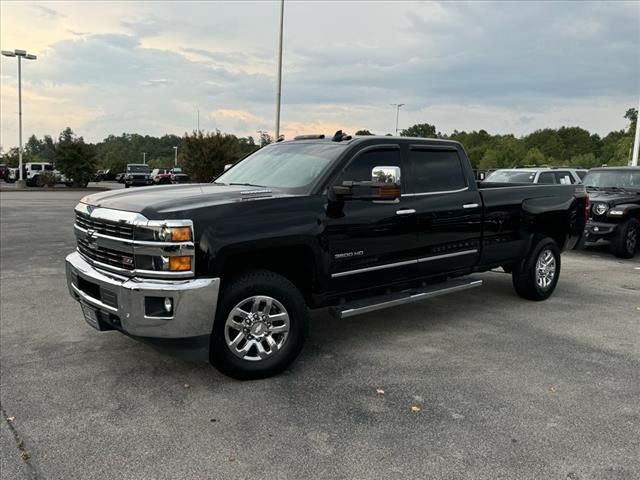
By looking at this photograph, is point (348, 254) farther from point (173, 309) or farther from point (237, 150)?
point (237, 150)

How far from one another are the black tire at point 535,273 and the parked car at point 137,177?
1407 inches

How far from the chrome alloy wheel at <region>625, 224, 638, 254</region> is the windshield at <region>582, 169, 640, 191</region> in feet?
3.16

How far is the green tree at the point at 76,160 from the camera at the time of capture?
126 feet

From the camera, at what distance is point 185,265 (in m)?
3.69

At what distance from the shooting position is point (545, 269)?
22.2 ft

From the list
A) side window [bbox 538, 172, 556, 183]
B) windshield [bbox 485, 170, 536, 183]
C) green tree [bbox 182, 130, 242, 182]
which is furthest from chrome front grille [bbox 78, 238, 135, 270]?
green tree [bbox 182, 130, 242, 182]

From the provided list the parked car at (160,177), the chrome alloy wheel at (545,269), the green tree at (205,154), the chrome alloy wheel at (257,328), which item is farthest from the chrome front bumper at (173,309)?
the parked car at (160,177)

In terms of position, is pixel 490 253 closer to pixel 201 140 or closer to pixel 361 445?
pixel 361 445

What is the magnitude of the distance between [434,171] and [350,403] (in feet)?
8.90

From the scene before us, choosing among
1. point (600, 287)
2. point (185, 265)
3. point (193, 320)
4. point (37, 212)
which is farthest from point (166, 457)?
point (37, 212)

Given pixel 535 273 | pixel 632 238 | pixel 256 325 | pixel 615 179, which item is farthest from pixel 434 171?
pixel 615 179

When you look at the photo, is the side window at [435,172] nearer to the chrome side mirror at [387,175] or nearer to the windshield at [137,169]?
the chrome side mirror at [387,175]

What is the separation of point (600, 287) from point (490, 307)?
2366 mm

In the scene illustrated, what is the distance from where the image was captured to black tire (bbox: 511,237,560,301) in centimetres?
652
